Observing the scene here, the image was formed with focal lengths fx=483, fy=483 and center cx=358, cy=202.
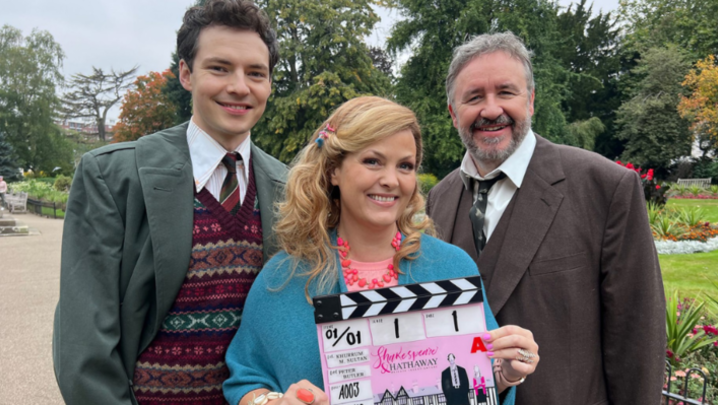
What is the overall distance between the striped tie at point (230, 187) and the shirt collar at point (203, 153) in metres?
0.04

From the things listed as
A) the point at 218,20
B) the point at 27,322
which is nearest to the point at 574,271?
the point at 218,20

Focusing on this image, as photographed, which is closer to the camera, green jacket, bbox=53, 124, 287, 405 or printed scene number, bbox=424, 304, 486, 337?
printed scene number, bbox=424, 304, 486, 337

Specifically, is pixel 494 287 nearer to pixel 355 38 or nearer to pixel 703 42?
pixel 355 38

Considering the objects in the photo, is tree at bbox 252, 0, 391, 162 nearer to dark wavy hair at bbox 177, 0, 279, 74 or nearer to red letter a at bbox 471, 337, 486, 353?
dark wavy hair at bbox 177, 0, 279, 74

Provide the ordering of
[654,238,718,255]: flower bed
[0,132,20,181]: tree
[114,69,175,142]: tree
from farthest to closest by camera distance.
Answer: [114,69,175,142]: tree < [0,132,20,181]: tree < [654,238,718,255]: flower bed

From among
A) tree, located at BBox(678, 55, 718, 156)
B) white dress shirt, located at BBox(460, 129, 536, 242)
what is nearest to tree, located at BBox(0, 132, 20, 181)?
white dress shirt, located at BBox(460, 129, 536, 242)

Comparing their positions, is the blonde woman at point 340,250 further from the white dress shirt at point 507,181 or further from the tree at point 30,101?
the tree at point 30,101

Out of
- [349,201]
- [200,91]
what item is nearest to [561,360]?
[349,201]

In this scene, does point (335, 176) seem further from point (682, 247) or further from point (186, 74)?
point (682, 247)

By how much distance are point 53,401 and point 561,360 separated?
19.2ft

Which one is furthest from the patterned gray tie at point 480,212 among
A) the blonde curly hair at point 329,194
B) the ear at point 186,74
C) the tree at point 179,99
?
the tree at point 179,99

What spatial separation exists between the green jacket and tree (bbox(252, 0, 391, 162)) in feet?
85.8

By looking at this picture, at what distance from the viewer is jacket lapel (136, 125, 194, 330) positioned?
2.23m

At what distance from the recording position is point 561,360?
251cm
